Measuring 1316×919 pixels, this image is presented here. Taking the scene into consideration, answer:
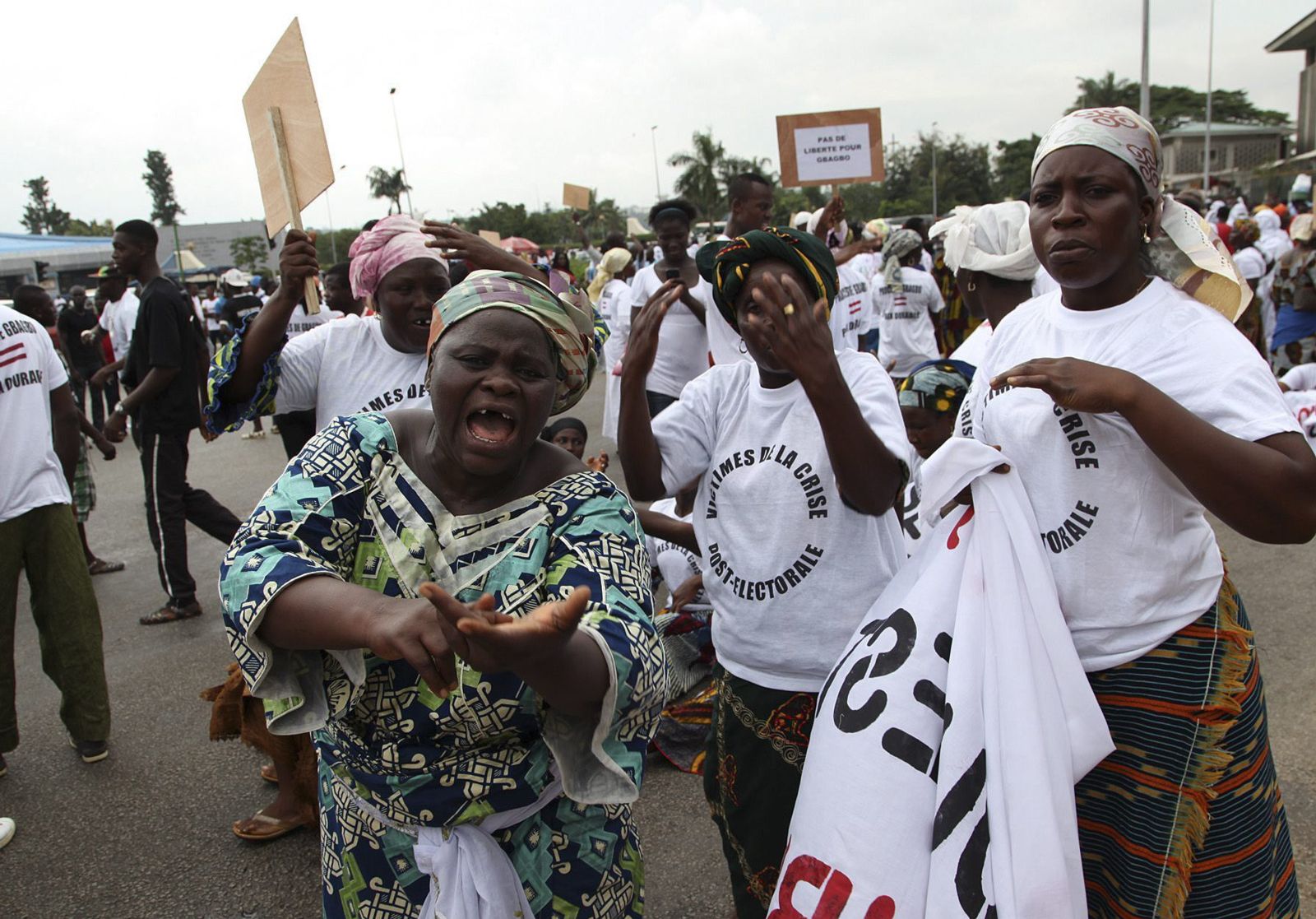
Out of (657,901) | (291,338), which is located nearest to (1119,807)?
(657,901)

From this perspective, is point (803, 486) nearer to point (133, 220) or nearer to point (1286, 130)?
point (133, 220)

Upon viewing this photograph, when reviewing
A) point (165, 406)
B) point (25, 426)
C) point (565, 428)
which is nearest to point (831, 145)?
point (565, 428)

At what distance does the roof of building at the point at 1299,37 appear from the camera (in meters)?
40.6

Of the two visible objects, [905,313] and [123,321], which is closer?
[905,313]

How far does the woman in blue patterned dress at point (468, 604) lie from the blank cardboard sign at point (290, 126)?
1139mm

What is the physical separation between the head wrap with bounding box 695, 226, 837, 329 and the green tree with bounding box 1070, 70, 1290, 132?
213 feet

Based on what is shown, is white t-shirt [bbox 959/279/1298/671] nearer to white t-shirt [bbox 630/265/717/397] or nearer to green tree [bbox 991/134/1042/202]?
white t-shirt [bbox 630/265/717/397]

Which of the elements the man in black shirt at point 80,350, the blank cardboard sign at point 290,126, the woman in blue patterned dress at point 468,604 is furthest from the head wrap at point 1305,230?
the man in black shirt at point 80,350

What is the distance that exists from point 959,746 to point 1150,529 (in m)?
0.52

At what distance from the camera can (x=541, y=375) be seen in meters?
1.60

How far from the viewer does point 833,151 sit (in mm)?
7137

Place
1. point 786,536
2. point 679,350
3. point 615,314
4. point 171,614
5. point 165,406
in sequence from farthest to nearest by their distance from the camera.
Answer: point 615,314 < point 679,350 < point 171,614 < point 165,406 < point 786,536

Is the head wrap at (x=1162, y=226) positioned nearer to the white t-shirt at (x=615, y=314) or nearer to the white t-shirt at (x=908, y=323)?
the white t-shirt at (x=908, y=323)

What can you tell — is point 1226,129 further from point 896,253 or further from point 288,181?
point 288,181
